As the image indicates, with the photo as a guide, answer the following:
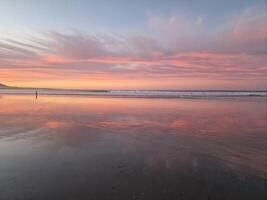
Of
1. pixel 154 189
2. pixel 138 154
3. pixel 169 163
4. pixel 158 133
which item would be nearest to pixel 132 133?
pixel 158 133

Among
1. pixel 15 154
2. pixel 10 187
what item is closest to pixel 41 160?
pixel 15 154

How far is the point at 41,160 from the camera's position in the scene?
717cm

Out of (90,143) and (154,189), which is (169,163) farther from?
(90,143)

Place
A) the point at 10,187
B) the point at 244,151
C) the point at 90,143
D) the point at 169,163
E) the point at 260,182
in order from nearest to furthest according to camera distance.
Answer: the point at 10,187 < the point at 260,182 < the point at 169,163 < the point at 244,151 < the point at 90,143

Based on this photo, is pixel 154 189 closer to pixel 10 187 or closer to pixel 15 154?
pixel 10 187

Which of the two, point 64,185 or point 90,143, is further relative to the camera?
point 90,143

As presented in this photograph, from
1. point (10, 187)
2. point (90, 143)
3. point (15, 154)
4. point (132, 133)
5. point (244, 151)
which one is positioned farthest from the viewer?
point (132, 133)

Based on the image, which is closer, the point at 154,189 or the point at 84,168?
the point at 154,189

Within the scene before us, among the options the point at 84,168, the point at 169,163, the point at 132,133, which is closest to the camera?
the point at 84,168

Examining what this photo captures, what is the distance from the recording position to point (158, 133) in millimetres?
11625

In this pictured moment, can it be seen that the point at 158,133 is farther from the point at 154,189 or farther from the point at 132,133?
the point at 154,189

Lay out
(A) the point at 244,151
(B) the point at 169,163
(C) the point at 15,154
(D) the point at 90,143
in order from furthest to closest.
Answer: (D) the point at 90,143 < (A) the point at 244,151 < (C) the point at 15,154 < (B) the point at 169,163

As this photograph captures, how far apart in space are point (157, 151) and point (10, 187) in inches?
188

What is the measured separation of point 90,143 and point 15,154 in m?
2.76
